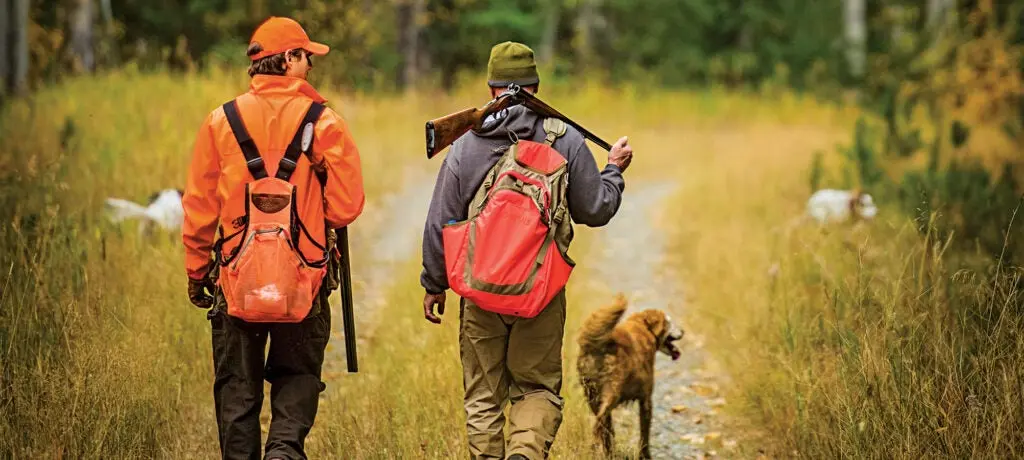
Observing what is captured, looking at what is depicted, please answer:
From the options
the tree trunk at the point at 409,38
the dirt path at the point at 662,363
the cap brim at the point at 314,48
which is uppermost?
the tree trunk at the point at 409,38

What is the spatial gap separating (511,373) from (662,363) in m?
3.40

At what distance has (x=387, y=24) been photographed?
2897 centimetres

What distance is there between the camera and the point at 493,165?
417 cm

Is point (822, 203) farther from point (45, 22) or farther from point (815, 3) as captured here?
point (815, 3)

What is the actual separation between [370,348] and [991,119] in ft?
45.7

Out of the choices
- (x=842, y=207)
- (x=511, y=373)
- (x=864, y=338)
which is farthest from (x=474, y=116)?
(x=842, y=207)

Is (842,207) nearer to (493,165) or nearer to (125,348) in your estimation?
(493,165)

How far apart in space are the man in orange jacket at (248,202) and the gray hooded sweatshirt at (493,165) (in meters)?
0.37

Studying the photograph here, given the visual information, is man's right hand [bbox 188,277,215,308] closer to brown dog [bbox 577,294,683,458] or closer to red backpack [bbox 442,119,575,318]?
red backpack [bbox 442,119,575,318]

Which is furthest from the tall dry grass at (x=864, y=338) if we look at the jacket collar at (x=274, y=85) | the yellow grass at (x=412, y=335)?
the jacket collar at (x=274, y=85)

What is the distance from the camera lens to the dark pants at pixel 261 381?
4.26 meters

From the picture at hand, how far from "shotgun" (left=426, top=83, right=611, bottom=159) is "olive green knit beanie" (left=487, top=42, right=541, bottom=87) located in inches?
1.6

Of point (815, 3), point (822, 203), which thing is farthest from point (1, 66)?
point (815, 3)

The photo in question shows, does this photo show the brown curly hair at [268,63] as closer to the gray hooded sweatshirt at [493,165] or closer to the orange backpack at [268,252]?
the orange backpack at [268,252]
